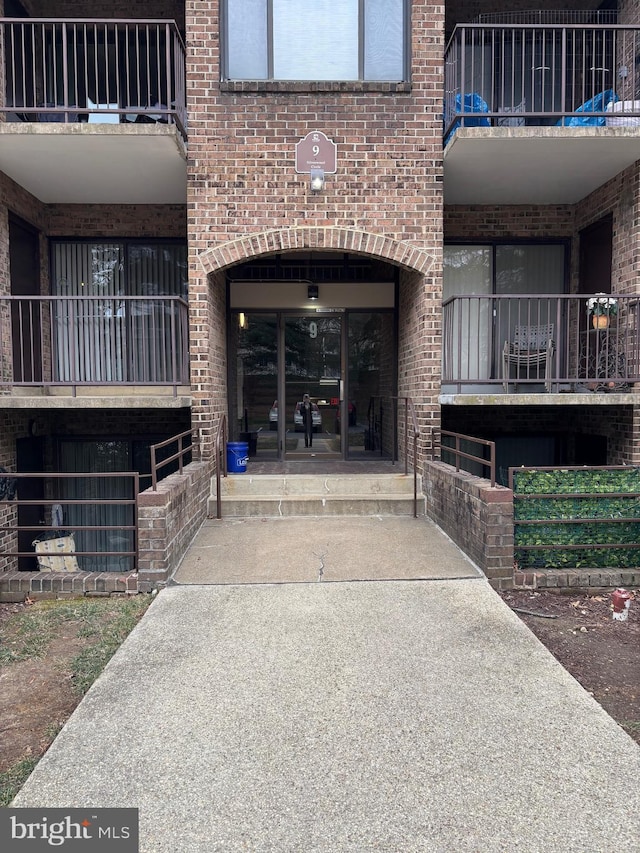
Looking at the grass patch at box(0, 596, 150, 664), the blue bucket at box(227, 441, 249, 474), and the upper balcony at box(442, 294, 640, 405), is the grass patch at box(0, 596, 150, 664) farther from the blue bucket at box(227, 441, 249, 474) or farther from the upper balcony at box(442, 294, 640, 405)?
the upper balcony at box(442, 294, 640, 405)

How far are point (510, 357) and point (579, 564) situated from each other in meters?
3.34

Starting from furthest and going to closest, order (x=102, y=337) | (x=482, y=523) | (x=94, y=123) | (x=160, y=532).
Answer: (x=102, y=337), (x=94, y=123), (x=482, y=523), (x=160, y=532)

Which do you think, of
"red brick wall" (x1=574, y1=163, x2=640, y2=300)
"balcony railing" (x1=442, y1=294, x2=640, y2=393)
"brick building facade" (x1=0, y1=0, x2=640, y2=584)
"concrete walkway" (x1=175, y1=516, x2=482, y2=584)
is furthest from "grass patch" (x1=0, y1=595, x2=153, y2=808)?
"red brick wall" (x1=574, y1=163, x2=640, y2=300)

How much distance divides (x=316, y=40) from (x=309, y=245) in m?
2.52

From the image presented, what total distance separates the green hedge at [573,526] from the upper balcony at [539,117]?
12.7 ft

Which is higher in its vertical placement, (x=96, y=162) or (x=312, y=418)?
(x=96, y=162)

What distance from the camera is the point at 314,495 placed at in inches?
244

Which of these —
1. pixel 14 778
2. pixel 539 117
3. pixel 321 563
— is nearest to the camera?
pixel 14 778

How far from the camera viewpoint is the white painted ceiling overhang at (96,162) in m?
5.51

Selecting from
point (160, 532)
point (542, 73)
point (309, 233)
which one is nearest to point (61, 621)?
point (160, 532)

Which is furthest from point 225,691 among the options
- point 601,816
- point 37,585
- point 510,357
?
point 510,357

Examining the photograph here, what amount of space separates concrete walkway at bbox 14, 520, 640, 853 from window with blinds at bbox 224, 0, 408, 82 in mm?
6277

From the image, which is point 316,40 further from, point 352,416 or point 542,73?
point 352,416

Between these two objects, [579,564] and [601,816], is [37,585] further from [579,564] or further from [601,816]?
[579,564]
